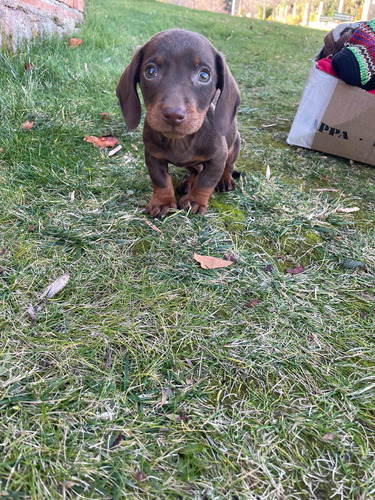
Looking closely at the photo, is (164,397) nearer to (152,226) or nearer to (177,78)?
(152,226)

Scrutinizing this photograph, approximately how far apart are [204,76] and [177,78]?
0.17 metres

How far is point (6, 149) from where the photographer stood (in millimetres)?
2664

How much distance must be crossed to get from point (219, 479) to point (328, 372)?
0.65 metres

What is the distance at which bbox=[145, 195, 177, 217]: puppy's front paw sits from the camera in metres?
2.37

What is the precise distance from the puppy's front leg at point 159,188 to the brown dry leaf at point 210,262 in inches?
18.9

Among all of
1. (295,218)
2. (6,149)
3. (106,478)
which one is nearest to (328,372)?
(106,478)

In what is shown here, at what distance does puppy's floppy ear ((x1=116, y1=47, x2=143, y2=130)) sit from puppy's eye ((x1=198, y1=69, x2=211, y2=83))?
388 mm

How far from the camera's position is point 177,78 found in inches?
72.7

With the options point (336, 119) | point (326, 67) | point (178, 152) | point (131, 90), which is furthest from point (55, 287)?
point (326, 67)

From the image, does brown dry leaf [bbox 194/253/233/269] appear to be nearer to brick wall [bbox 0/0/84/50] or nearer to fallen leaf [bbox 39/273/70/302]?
fallen leaf [bbox 39/273/70/302]

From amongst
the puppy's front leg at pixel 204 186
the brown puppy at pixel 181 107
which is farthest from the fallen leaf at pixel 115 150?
the puppy's front leg at pixel 204 186

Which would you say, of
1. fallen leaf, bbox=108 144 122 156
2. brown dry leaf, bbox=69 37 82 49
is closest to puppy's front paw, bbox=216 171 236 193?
fallen leaf, bbox=108 144 122 156

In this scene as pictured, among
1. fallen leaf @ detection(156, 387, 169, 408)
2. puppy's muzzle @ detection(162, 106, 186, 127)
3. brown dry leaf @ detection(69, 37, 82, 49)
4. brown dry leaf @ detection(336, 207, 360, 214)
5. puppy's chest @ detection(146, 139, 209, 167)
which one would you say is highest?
puppy's muzzle @ detection(162, 106, 186, 127)

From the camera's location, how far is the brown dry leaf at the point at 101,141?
3117 millimetres
